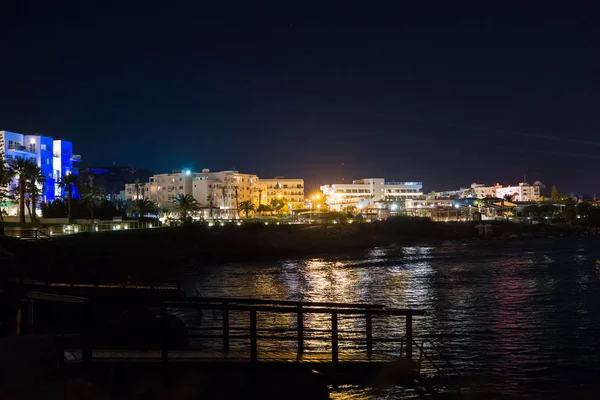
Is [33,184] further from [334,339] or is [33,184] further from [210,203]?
[210,203]

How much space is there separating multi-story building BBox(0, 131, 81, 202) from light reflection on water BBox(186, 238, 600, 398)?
5208 centimetres

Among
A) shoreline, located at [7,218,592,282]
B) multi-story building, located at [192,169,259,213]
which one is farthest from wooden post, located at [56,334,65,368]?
multi-story building, located at [192,169,259,213]

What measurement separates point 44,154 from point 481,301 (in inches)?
3480

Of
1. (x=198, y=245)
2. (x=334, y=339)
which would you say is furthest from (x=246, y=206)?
(x=334, y=339)

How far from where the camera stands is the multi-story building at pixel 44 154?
293 feet

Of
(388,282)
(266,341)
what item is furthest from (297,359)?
(388,282)

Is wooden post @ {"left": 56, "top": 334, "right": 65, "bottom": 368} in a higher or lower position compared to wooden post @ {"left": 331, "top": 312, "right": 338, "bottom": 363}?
higher

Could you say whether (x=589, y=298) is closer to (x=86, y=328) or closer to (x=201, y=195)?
(x=86, y=328)

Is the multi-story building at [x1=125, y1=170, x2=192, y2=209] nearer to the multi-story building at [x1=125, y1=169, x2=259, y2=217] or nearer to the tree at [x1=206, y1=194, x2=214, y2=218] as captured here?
the multi-story building at [x1=125, y1=169, x2=259, y2=217]

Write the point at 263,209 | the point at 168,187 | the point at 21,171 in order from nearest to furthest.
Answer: the point at 21,171 < the point at 168,187 < the point at 263,209

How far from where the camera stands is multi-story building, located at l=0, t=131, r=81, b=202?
293ft

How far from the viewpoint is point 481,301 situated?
33.7 meters

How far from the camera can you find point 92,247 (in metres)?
55.8

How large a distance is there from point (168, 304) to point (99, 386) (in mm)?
2032
